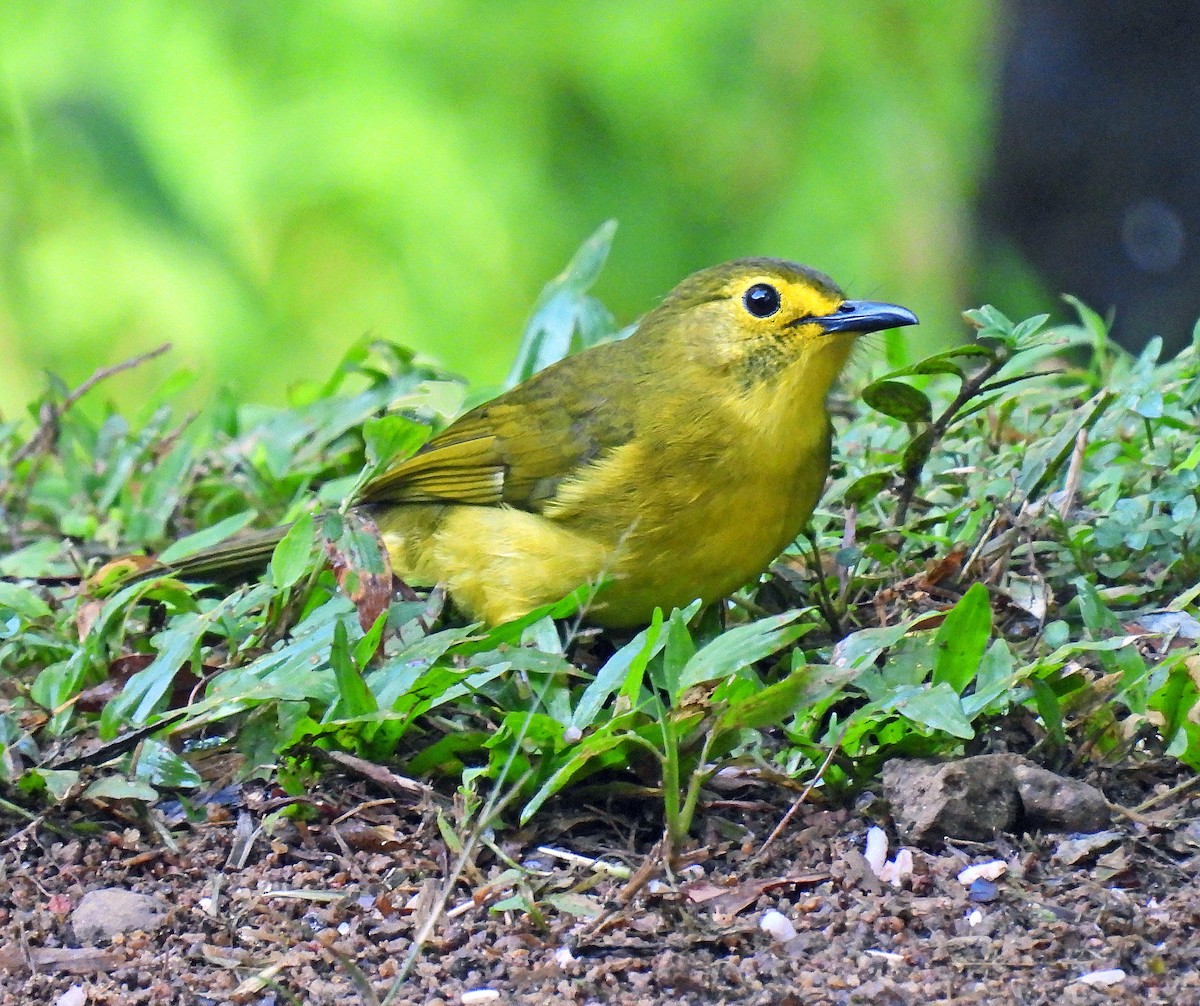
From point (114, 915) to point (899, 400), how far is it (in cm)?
217

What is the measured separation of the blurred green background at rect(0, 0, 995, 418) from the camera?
348 inches

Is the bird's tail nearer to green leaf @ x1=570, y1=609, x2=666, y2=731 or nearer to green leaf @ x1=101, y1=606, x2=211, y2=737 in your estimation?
→ green leaf @ x1=101, y1=606, x2=211, y2=737

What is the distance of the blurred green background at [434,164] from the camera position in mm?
8852

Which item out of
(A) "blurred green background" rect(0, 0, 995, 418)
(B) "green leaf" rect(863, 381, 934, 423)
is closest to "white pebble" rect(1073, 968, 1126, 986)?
(B) "green leaf" rect(863, 381, 934, 423)

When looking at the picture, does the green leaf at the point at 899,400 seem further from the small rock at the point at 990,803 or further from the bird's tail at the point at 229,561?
the bird's tail at the point at 229,561

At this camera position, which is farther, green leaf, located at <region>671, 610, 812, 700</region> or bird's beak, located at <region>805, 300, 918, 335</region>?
bird's beak, located at <region>805, 300, 918, 335</region>

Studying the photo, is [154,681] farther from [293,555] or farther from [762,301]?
[762,301]

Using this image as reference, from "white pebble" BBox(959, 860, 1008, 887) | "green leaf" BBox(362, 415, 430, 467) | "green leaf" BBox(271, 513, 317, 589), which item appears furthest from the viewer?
"green leaf" BBox(362, 415, 430, 467)

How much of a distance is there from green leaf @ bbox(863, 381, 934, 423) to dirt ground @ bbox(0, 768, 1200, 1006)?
43.1 inches

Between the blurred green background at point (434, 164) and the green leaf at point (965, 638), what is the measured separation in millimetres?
5547

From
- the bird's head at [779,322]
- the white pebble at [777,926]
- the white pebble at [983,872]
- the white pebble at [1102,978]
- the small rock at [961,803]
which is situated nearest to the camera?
the white pebble at [1102,978]

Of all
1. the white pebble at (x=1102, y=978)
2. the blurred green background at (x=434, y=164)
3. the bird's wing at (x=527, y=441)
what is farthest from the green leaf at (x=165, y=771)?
the blurred green background at (x=434, y=164)

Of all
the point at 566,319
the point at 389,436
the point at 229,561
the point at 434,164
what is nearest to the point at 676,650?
the point at 389,436

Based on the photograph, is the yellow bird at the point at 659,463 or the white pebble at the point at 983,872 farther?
the yellow bird at the point at 659,463
